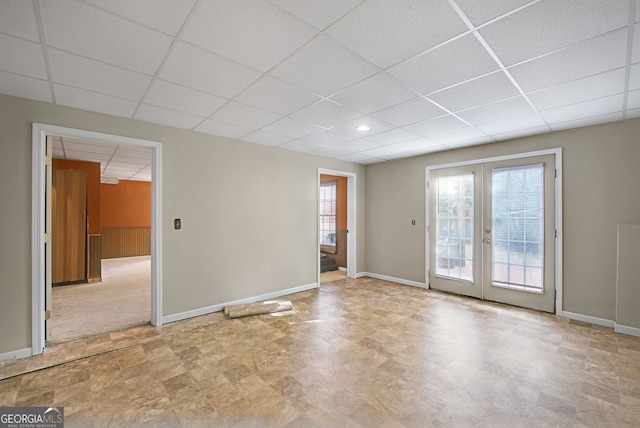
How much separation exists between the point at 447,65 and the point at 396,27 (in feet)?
2.22

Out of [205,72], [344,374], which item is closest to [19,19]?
[205,72]

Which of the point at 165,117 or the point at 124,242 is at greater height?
the point at 165,117

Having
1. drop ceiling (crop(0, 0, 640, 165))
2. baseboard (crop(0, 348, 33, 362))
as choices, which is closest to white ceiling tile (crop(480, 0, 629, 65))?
drop ceiling (crop(0, 0, 640, 165))

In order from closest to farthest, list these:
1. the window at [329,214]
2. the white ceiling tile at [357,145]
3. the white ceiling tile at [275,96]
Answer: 1. the white ceiling tile at [275,96]
2. the white ceiling tile at [357,145]
3. the window at [329,214]

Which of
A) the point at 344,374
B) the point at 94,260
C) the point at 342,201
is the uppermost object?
the point at 342,201

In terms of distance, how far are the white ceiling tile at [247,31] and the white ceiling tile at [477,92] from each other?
155 cm

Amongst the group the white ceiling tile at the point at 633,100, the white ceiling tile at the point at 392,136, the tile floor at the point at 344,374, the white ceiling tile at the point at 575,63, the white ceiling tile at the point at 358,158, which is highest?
the white ceiling tile at the point at 633,100

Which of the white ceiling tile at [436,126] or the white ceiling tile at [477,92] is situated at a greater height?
the white ceiling tile at [477,92]

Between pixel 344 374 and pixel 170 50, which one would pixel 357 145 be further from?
pixel 344 374

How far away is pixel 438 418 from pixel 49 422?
270 cm

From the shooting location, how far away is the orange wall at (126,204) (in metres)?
9.16

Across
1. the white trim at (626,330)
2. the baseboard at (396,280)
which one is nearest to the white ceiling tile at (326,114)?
the baseboard at (396,280)

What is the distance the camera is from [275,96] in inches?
110

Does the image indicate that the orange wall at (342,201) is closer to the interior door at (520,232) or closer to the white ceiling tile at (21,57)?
the interior door at (520,232)
